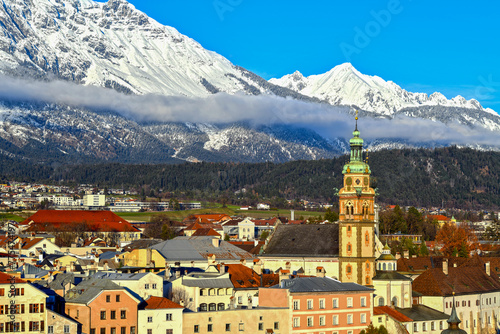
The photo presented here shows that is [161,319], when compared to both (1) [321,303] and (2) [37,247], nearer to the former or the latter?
(1) [321,303]

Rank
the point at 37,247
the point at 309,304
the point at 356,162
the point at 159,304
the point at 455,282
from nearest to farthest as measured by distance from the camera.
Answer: the point at 159,304, the point at 309,304, the point at 356,162, the point at 455,282, the point at 37,247

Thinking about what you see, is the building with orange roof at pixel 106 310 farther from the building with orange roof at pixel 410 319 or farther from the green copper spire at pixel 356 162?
the green copper spire at pixel 356 162

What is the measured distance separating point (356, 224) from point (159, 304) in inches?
1436

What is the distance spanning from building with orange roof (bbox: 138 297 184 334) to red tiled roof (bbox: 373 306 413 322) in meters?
25.1

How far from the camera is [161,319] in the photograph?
9338 centimetres

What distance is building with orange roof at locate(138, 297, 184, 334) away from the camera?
9319cm

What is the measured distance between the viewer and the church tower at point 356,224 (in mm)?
122438

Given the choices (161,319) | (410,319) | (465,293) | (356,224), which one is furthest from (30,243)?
(161,319)

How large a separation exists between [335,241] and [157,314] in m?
40.1

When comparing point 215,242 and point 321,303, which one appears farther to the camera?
point 215,242

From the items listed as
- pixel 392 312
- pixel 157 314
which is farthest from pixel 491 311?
pixel 157 314

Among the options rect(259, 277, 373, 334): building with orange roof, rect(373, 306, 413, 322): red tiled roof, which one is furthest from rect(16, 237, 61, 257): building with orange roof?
rect(259, 277, 373, 334): building with orange roof

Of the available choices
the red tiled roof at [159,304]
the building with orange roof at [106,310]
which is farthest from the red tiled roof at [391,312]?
the building with orange roof at [106,310]

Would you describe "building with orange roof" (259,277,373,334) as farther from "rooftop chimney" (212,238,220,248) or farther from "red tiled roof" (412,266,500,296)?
"rooftop chimney" (212,238,220,248)
